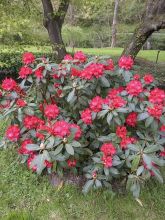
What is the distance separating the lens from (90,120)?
9.90 ft

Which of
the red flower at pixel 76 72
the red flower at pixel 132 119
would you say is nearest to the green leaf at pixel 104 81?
the red flower at pixel 76 72

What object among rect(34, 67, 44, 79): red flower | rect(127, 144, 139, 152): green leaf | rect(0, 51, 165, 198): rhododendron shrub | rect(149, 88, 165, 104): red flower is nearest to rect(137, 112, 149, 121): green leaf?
rect(0, 51, 165, 198): rhododendron shrub

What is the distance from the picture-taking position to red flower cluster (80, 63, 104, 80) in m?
3.05

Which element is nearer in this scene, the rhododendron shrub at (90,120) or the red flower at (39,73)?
the rhododendron shrub at (90,120)

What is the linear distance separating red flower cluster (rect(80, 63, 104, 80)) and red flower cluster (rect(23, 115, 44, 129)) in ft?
2.03

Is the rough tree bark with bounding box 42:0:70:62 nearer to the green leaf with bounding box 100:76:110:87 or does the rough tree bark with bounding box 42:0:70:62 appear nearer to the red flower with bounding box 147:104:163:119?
the green leaf with bounding box 100:76:110:87

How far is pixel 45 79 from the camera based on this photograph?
3.25m

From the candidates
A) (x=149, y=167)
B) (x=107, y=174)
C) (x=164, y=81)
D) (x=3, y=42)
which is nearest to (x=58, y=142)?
(x=107, y=174)

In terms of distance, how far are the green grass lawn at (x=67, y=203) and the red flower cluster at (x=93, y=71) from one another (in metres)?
1.15

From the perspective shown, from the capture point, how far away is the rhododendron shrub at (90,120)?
280 centimetres

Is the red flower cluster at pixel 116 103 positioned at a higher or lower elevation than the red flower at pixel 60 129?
higher

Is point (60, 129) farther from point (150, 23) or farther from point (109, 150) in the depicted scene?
point (150, 23)

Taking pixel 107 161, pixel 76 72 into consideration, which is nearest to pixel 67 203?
pixel 107 161

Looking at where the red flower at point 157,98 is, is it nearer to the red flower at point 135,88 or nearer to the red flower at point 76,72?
the red flower at point 135,88
